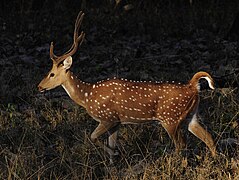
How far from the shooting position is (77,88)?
707 centimetres

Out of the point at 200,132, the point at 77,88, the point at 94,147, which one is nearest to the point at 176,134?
the point at 200,132

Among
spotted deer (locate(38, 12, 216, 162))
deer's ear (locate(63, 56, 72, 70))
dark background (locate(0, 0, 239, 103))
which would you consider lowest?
dark background (locate(0, 0, 239, 103))

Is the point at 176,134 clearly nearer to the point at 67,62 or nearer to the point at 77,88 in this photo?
the point at 77,88

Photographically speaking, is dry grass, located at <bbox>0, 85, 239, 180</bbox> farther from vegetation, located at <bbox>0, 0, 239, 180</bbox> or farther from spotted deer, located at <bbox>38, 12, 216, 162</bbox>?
spotted deer, located at <bbox>38, 12, 216, 162</bbox>

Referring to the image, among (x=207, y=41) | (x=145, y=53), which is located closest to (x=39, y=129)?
(x=145, y=53)

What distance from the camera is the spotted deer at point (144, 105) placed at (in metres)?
6.45

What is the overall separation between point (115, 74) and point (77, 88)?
341 cm

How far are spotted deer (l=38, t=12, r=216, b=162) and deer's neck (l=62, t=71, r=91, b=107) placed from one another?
0.01 metres

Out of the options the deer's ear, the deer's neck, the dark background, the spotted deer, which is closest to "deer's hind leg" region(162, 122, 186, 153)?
the spotted deer

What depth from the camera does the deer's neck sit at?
7.01 meters

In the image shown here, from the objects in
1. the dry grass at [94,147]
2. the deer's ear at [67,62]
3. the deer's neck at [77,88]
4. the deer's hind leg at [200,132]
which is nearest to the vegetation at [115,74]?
the dry grass at [94,147]

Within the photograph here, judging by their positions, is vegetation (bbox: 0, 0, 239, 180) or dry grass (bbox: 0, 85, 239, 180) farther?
vegetation (bbox: 0, 0, 239, 180)

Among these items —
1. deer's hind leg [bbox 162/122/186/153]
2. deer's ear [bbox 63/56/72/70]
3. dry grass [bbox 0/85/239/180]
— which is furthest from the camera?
deer's ear [bbox 63/56/72/70]

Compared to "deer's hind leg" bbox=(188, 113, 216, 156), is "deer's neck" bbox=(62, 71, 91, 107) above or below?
above
